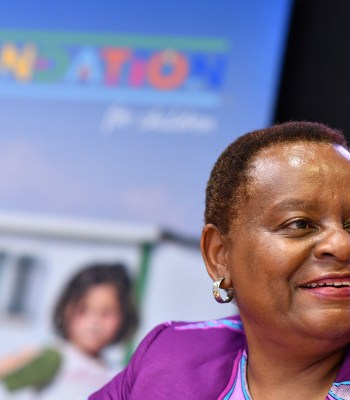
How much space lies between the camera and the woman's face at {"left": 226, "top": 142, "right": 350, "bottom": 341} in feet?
3.45

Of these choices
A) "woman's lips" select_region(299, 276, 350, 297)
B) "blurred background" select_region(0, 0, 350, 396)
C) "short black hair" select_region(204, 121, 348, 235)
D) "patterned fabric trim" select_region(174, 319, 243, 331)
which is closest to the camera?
"woman's lips" select_region(299, 276, 350, 297)

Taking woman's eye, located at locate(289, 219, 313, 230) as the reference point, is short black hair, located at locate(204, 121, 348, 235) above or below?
above

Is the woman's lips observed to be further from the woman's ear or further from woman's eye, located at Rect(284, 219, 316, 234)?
the woman's ear

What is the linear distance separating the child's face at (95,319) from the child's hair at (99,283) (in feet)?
0.05

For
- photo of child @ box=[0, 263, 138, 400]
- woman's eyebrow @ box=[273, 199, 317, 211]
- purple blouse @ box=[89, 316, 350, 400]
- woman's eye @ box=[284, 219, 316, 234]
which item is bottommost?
photo of child @ box=[0, 263, 138, 400]

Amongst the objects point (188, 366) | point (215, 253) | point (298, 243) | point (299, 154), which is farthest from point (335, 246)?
point (188, 366)

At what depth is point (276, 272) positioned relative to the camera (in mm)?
1089

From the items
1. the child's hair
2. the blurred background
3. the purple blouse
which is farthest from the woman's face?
the child's hair

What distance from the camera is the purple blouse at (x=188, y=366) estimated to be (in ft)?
4.02

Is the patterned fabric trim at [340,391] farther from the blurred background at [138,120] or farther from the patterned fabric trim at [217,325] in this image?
the blurred background at [138,120]

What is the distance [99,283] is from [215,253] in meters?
1.42

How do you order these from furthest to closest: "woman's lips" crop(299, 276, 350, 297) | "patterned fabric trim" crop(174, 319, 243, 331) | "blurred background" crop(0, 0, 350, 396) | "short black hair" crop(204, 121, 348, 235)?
"blurred background" crop(0, 0, 350, 396) → "patterned fabric trim" crop(174, 319, 243, 331) → "short black hair" crop(204, 121, 348, 235) → "woman's lips" crop(299, 276, 350, 297)

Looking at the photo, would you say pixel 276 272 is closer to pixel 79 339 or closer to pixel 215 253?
pixel 215 253

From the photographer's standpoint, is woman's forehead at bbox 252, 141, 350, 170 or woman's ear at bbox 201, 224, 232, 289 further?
woman's ear at bbox 201, 224, 232, 289
